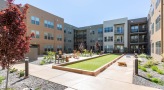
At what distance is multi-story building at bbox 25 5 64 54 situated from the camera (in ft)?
75.5

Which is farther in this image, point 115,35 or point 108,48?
point 108,48

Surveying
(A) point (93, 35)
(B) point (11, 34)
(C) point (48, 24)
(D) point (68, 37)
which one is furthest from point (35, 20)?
(B) point (11, 34)

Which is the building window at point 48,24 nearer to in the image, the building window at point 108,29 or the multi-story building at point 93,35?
the multi-story building at point 93,35

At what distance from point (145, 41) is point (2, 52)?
110 ft

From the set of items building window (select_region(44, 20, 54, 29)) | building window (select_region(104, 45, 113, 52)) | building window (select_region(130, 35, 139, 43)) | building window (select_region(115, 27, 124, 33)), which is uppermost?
building window (select_region(44, 20, 54, 29))

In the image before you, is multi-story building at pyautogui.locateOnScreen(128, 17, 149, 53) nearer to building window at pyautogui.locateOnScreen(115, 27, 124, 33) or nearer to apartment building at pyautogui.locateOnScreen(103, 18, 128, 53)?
apartment building at pyautogui.locateOnScreen(103, 18, 128, 53)

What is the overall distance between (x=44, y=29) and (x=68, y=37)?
12.9m

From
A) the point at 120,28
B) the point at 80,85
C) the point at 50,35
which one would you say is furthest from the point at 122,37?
the point at 80,85

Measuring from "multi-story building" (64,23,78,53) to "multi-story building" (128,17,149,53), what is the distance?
20.3 m

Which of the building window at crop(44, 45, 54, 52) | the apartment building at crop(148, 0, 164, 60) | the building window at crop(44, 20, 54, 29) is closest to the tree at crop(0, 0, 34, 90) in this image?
the apartment building at crop(148, 0, 164, 60)

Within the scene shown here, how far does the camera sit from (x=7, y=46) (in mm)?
3977

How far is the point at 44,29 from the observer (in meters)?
26.3

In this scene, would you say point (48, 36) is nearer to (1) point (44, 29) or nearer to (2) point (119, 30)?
(1) point (44, 29)

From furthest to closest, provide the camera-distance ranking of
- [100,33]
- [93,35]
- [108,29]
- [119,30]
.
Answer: [93,35]
[100,33]
[108,29]
[119,30]
